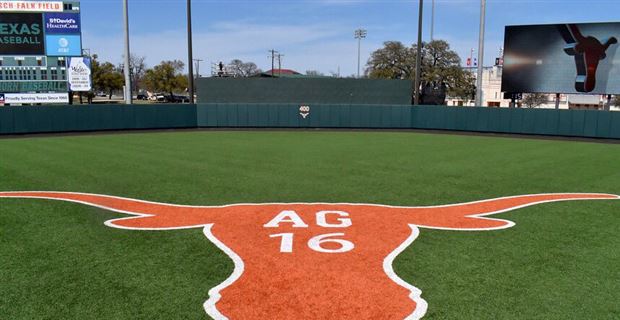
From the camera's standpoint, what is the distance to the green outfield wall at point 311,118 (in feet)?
79.9

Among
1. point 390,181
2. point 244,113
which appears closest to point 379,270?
point 390,181

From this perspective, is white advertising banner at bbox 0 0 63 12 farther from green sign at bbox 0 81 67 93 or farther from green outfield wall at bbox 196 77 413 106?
green outfield wall at bbox 196 77 413 106

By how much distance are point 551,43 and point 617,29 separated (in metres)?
3.25

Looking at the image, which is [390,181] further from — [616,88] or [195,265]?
[616,88]

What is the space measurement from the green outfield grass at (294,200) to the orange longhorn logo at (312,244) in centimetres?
28

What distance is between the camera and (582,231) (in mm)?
7293

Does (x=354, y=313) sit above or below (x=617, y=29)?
below

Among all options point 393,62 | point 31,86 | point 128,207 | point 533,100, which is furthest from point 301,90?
point 533,100

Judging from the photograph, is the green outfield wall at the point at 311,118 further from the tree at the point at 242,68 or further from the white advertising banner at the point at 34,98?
the tree at the point at 242,68

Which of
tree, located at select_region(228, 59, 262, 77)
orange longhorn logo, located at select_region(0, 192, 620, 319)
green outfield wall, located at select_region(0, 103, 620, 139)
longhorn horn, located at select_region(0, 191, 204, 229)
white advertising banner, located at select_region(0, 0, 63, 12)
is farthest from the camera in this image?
tree, located at select_region(228, 59, 262, 77)

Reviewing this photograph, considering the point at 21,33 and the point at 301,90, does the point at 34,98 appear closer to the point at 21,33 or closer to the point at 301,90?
the point at 21,33

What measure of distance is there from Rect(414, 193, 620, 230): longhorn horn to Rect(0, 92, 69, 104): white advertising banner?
26.1 metres

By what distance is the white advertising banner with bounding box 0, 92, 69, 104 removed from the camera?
91.1 ft

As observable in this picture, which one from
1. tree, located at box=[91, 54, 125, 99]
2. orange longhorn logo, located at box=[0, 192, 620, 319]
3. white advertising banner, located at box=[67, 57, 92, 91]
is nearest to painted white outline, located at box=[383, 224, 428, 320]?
orange longhorn logo, located at box=[0, 192, 620, 319]
